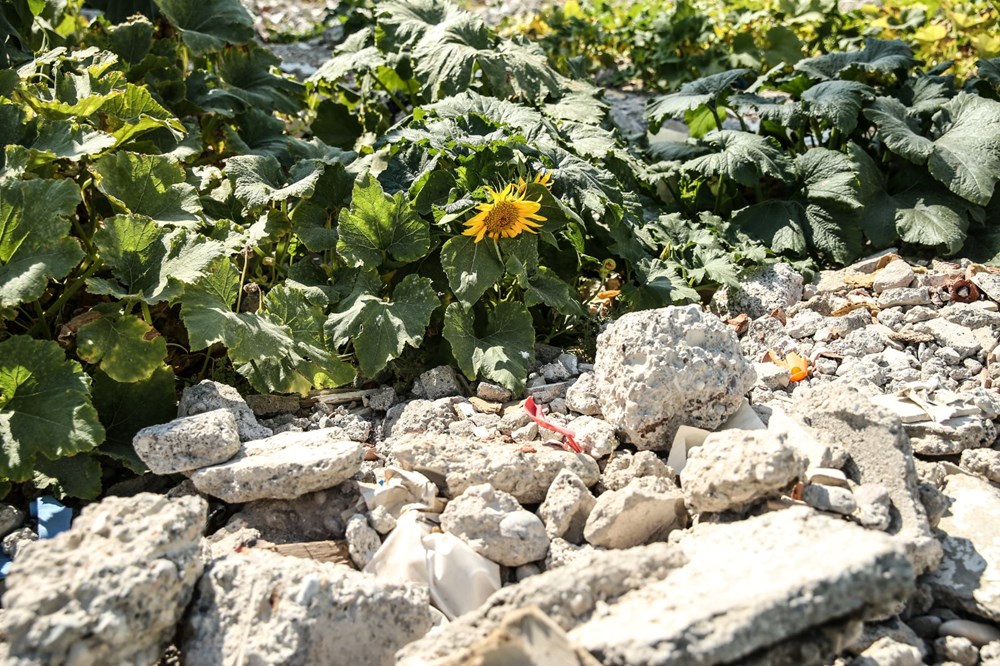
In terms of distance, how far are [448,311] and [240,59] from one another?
7.36 feet

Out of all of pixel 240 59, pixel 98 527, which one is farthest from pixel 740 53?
→ pixel 98 527

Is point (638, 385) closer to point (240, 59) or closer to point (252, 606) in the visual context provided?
point (252, 606)

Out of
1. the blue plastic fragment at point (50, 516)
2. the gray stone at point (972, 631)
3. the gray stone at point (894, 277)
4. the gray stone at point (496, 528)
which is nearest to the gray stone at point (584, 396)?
the gray stone at point (496, 528)

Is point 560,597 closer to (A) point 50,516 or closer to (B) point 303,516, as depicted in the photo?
(B) point 303,516

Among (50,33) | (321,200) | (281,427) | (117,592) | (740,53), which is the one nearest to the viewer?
(117,592)

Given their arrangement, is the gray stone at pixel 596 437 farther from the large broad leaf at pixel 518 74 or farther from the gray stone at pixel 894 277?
the large broad leaf at pixel 518 74

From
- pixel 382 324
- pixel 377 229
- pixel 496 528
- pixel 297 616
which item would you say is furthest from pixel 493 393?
pixel 297 616

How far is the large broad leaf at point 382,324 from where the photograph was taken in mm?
3436

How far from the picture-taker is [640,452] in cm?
305

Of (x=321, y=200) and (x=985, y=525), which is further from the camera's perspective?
(x=321, y=200)

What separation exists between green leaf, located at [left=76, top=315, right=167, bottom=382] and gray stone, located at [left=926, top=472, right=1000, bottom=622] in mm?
2382

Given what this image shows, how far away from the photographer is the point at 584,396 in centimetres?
341

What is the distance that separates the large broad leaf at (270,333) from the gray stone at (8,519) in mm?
702

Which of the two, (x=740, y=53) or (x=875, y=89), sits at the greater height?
(x=875, y=89)
